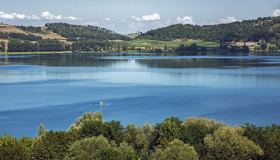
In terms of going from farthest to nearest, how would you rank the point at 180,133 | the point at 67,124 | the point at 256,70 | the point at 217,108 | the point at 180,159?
the point at 256,70 → the point at 217,108 → the point at 67,124 → the point at 180,133 → the point at 180,159

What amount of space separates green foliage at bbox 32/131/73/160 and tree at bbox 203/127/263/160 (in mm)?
11782

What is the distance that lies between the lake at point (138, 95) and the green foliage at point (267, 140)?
26885 mm

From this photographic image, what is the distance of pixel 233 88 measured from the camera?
369 ft

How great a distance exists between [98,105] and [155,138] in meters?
45.1

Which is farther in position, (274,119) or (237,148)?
(274,119)

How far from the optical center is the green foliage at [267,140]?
3966cm

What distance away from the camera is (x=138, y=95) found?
4021 inches

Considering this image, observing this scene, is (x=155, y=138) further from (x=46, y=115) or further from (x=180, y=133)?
(x=46, y=115)

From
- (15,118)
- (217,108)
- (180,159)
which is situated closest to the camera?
(180,159)

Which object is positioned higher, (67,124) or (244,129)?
(244,129)

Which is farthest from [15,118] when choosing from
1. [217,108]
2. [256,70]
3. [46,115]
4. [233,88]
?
[256,70]

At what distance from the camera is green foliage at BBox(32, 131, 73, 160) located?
3834 centimetres

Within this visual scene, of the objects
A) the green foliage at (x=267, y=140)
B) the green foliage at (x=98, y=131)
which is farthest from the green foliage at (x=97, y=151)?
the green foliage at (x=267, y=140)

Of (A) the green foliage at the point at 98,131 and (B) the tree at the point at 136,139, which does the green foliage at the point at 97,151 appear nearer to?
(A) the green foliage at the point at 98,131
